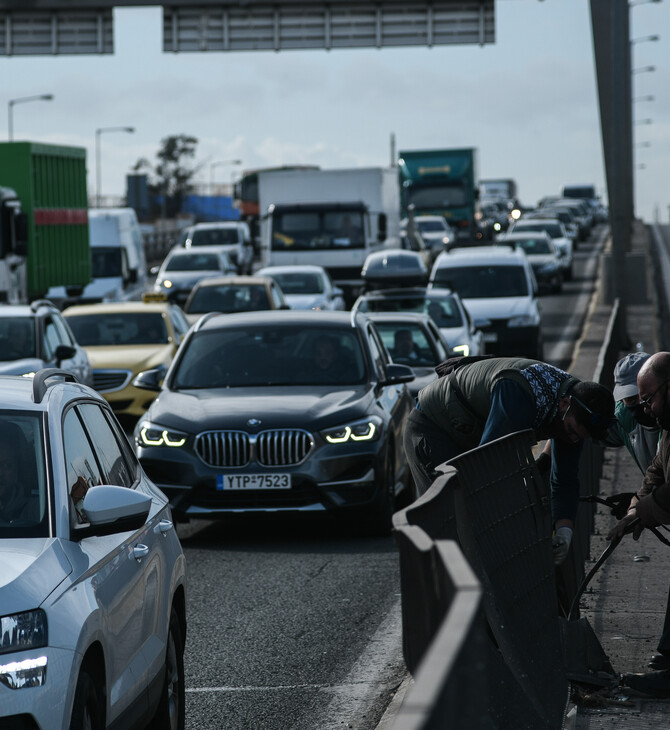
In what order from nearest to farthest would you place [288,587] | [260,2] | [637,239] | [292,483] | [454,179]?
1. [288,587]
2. [292,483]
3. [260,2]
4. [454,179]
5. [637,239]

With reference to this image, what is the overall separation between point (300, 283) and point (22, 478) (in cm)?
2711

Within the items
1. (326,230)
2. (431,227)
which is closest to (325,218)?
(326,230)

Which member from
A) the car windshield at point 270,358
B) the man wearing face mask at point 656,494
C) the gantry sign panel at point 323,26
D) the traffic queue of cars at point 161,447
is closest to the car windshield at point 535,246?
the gantry sign panel at point 323,26

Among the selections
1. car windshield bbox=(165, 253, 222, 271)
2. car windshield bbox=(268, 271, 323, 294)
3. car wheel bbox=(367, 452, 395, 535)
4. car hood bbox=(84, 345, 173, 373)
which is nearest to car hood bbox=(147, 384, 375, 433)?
car wheel bbox=(367, 452, 395, 535)

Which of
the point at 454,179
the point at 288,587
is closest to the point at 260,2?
the point at 454,179

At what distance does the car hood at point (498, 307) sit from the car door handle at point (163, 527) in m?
20.7

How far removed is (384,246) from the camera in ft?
129

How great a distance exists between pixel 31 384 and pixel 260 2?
30288 millimetres

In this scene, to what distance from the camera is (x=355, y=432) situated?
11.2 meters

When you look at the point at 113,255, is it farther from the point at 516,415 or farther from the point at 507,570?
the point at 507,570

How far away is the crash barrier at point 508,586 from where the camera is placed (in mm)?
4395

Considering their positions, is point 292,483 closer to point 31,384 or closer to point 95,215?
point 31,384

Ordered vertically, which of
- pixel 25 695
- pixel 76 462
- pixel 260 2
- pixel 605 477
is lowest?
pixel 605 477

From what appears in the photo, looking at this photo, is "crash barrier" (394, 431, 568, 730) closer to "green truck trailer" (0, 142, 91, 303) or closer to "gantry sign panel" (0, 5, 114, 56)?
"green truck trailer" (0, 142, 91, 303)
